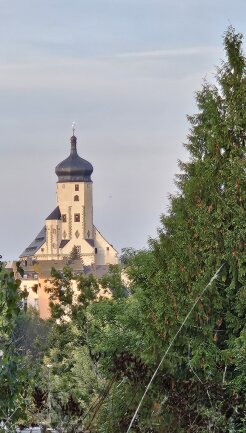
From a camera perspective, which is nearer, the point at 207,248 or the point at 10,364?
the point at 10,364

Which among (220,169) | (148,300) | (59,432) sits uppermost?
(220,169)

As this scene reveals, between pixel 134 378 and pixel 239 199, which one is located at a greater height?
pixel 239 199

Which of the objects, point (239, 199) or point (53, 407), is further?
point (239, 199)

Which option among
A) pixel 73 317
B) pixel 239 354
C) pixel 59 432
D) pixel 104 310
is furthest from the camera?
pixel 73 317

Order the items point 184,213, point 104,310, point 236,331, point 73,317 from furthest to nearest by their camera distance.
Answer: point 73,317 → point 104,310 → point 184,213 → point 236,331

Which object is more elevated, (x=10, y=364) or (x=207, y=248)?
(x=207, y=248)

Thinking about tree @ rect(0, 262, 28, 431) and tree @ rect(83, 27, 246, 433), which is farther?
tree @ rect(83, 27, 246, 433)

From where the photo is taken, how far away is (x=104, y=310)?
2007 inches

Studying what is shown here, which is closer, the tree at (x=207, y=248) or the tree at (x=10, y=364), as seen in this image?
the tree at (x=10, y=364)

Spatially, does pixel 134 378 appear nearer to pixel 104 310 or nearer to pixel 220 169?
pixel 220 169

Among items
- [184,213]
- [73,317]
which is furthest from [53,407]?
[73,317]

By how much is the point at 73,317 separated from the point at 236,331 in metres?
30.0

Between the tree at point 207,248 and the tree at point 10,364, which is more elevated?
the tree at point 207,248

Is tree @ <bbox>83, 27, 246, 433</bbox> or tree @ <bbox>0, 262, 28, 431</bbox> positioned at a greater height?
Result: tree @ <bbox>83, 27, 246, 433</bbox>
